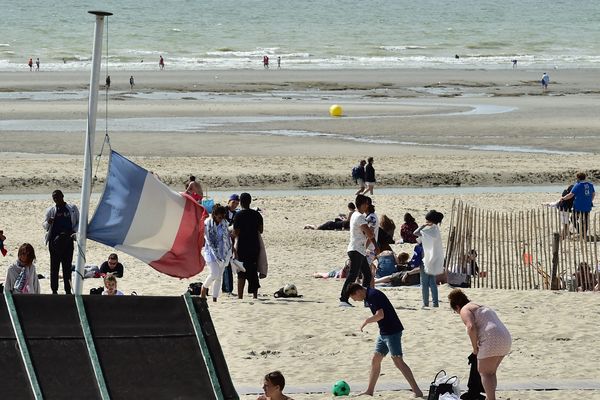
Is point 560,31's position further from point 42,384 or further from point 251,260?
point 42,384

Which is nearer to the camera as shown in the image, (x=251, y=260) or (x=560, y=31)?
(x=251, y=260)

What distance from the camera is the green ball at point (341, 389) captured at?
1110 centimetres

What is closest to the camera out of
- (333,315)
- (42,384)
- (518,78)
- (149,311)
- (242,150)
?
(42,384)

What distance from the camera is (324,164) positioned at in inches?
1137

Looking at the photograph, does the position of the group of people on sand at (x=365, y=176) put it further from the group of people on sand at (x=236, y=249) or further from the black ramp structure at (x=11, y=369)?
the black ramp structure at (x=11, y=369)

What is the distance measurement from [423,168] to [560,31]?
277ft

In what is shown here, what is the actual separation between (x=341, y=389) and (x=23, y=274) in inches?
131

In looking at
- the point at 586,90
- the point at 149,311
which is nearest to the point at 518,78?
the point at 586,90

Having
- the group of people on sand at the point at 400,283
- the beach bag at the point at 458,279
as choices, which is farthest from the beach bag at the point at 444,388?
the beach bag at the point at 458,279

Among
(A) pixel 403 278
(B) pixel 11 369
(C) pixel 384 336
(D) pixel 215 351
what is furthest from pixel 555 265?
(B) pixel 11 369

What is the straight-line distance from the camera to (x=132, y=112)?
41.0 m

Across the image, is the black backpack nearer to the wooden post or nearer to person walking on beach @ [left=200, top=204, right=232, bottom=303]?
person walking on beach @ [left=200, top=204, right=232, bottom=303]

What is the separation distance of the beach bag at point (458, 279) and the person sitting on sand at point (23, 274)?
6.11m

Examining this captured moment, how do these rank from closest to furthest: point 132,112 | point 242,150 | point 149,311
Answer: point 149,311 → point 242,150 → point 132,112
